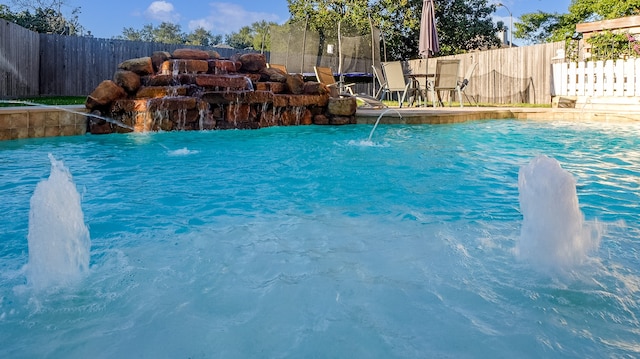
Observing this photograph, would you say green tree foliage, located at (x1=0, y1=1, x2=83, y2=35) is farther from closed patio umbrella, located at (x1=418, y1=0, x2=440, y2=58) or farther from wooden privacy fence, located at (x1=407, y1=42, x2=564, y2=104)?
wooden privacy fence, located at (x1=407, y1=42, x2=564, y2=104)

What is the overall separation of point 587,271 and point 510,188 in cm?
199

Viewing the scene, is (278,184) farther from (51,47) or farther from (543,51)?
(51,47)

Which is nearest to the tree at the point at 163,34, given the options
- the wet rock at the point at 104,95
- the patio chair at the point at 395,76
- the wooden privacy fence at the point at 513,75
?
the wooden privacy fence at the point at 513,75

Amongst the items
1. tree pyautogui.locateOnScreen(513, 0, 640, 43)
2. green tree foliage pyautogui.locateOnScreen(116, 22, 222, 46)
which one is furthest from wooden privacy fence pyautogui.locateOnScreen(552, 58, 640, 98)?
green tree foliage pyautogui.locateOnScreen(116, 22, 222, 46)

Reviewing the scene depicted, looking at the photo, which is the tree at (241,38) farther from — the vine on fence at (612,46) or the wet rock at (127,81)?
the wet rock at (127,81)

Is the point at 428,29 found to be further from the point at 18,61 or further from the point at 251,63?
the point at 18,61

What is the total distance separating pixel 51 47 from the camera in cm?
1469

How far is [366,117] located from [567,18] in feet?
75.9

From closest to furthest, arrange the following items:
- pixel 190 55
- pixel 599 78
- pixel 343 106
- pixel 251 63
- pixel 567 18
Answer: pixel 343 106 → pixel 190 55 → pixel 251 63 → pixel 599 78 → pixel 567 18

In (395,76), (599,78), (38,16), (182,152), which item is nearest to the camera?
(182,152)

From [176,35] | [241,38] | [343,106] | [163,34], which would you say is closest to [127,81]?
[343,106]

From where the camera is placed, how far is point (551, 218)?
2.33 m

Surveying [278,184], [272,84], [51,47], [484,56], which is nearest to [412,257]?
A: [278,184]

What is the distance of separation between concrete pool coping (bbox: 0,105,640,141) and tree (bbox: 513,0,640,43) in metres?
6.84
